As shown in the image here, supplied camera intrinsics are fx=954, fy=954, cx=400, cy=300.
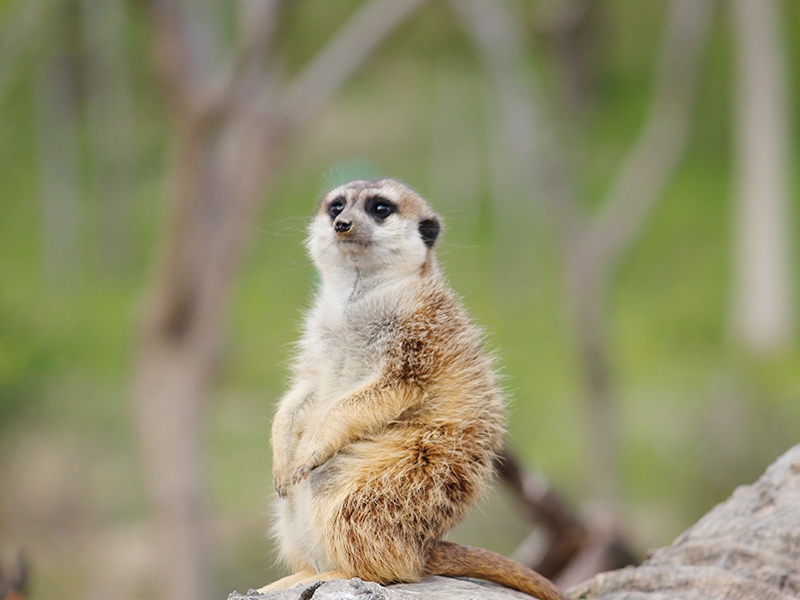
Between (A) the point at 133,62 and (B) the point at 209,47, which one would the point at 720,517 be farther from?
(A) the point at 133,62

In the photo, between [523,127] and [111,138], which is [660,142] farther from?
[111,138]

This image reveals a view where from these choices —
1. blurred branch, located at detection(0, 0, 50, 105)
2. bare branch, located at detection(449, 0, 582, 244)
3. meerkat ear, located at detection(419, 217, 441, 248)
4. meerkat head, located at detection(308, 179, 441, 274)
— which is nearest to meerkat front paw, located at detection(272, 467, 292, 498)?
meerkat head, located at detection(308, 179, 441, 274)

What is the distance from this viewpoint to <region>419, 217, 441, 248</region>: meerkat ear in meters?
2.02

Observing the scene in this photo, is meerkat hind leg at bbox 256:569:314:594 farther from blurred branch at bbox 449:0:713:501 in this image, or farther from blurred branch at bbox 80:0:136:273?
blurred branch at bbox 80:0:136:273

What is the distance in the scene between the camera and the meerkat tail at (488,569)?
5.46ft

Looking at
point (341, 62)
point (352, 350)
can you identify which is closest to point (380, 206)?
point (352, 350)

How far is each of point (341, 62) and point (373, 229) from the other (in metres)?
2.60

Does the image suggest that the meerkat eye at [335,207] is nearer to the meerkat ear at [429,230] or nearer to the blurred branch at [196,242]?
the meerkat ear at [429,230]

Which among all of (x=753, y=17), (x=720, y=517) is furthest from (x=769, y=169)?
(x=720, y=517)

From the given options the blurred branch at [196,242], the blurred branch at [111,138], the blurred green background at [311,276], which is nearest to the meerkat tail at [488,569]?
the blurred green background at [311,276]

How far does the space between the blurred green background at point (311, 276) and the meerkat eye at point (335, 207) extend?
0.13 meters

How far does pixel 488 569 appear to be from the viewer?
1.67 metres

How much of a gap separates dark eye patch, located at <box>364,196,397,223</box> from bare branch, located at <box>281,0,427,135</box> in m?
2.43

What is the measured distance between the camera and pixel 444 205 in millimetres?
10633
